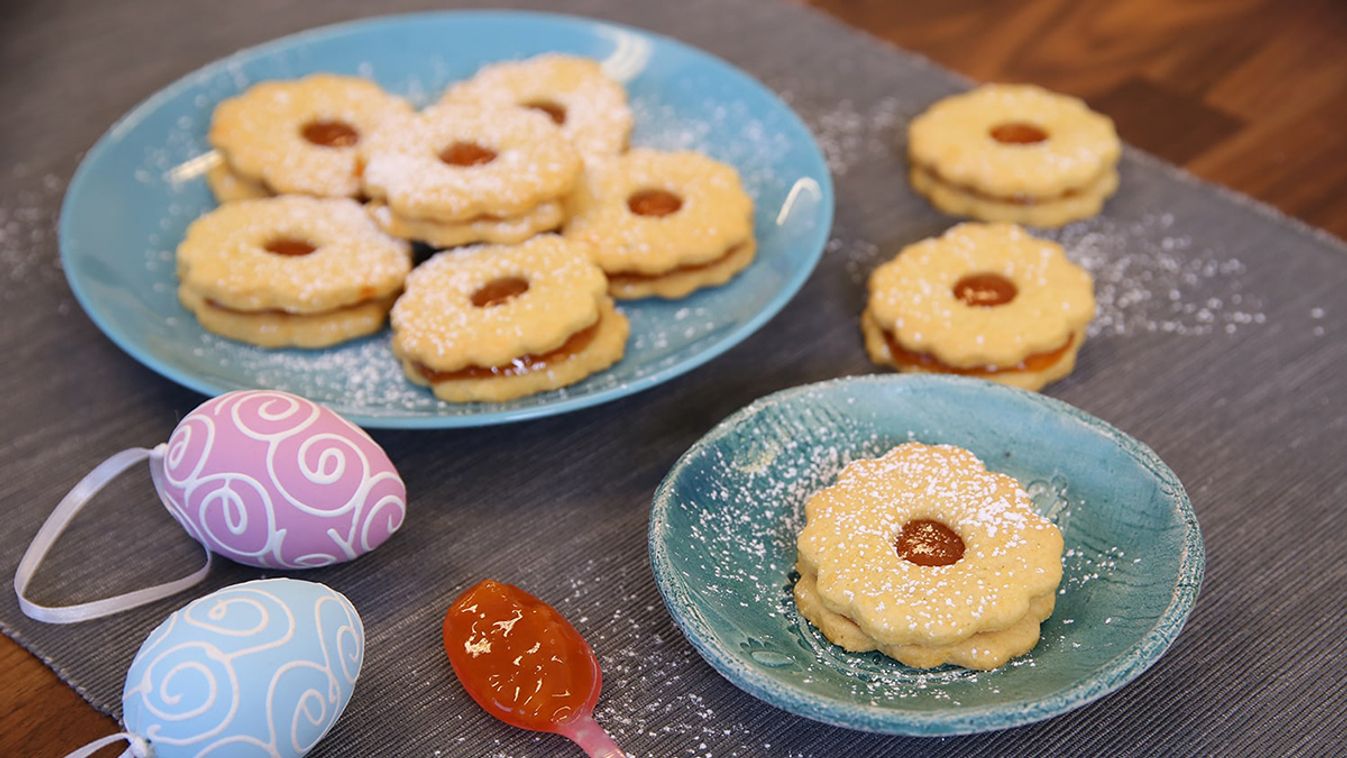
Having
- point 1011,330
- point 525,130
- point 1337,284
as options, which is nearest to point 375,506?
point 525,130

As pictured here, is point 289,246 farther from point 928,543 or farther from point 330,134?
point 928,543

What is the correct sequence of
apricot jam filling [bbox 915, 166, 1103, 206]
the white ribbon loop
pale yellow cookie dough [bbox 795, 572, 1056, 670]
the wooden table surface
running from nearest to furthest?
pale yellow cookie dough [bbox 795, 572, 1056, 670] < the white ribbon loop < apricot jam filling [bbox 915, 166, 1103, 206] < the wooden table surface

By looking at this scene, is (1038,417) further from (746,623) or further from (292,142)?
(292,142)

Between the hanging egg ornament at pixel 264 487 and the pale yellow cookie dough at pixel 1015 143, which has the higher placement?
the hanging egg ornament at pixel 264 487

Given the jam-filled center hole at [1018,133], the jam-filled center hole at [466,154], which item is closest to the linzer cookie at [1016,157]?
the jam-filled center hole at [1018,133]

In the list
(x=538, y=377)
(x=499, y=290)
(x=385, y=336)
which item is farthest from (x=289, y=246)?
(x=538, y=377)

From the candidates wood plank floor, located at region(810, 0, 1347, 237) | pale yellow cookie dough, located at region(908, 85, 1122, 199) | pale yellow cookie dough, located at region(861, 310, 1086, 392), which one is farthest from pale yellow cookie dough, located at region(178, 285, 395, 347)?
wood plank floor, located at region(810, 0, 1347, 237)

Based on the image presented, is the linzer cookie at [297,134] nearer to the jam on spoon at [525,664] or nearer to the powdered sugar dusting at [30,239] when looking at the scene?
the powdered sugar dusting at [30,239]

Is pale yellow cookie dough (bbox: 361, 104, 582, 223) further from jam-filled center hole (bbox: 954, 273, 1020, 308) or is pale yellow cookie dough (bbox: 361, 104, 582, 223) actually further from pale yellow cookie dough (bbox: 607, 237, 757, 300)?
jam-filled center hole (bbox: 954, 273, 1020, 308)

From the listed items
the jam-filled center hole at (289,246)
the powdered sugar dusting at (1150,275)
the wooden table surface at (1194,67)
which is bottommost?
the powdered sugar dusting at (1150,275)
